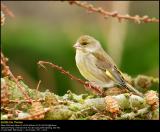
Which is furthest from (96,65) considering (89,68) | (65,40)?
(65,40)

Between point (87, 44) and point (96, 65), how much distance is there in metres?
0.15

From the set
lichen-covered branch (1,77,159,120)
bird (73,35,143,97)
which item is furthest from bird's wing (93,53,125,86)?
lichen-covered branch (1,77,159,120)

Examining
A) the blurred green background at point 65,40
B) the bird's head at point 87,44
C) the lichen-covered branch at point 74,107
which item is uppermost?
the blurred green background at point 65,40

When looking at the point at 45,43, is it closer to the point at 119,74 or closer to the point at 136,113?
the point at 119,74

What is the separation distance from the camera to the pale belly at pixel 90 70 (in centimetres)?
261

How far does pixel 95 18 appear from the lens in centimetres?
481

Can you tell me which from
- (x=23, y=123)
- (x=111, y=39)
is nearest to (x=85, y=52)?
(x=23, y=123)

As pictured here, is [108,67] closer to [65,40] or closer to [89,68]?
[89,68]

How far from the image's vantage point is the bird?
2543 mm

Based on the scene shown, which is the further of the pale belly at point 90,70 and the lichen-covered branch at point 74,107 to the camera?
the pale belly at point 90,70

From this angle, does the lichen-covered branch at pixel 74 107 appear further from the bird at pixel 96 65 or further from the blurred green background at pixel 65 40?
the blurred green background at pixel 65 40

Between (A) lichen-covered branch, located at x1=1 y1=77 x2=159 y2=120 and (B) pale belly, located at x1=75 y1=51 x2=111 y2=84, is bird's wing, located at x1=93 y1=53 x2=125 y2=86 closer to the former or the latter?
(B) pale belly, located at x1=75 y1=51 x2=111 y2=84

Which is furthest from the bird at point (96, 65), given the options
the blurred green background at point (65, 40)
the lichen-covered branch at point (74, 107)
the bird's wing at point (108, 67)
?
the blurred green background at point (65, 40)

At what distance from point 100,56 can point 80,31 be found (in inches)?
68.3
